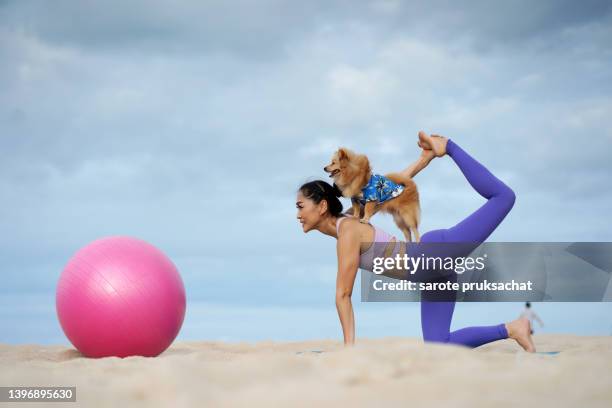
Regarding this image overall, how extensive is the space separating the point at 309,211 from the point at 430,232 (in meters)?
1.03

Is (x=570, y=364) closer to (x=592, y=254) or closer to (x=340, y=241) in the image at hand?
(x=340, y=241)

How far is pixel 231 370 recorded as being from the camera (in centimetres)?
302

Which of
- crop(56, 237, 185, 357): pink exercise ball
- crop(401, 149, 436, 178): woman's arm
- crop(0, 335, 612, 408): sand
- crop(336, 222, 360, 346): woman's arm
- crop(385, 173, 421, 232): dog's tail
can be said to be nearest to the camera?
crop(0, 335, 612, 408): sand

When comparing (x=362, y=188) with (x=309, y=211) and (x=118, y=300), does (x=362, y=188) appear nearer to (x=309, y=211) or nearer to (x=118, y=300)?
(x=309, y=211)

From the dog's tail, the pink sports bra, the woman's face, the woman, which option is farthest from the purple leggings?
the woman's face

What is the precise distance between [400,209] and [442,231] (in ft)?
1.33

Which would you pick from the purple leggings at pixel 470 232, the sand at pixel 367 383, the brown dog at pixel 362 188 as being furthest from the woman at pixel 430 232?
the sand at pixel 367 383

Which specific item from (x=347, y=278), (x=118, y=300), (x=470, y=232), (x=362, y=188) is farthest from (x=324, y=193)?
(x=118, y=300)

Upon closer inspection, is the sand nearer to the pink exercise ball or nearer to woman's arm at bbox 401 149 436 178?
woman's arm at bbox 401 149 436 178

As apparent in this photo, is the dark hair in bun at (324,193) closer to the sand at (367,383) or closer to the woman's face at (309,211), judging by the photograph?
the woman's face at (309,211)

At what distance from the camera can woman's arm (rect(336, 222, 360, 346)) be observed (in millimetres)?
4863

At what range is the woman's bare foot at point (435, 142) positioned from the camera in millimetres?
5156

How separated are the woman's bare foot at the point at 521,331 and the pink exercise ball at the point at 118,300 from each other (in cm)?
317

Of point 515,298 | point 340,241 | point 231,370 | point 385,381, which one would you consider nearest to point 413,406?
point 385,381
